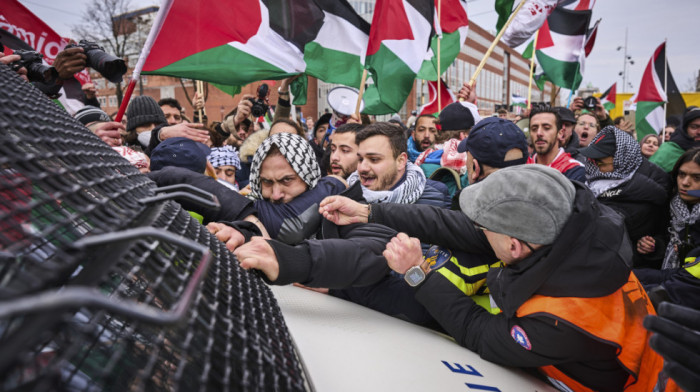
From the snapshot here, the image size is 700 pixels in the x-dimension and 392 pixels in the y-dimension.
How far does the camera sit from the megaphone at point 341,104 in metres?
7.51

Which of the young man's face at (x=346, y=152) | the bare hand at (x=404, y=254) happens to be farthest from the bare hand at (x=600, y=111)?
the bare hand at (x=404, y=254)

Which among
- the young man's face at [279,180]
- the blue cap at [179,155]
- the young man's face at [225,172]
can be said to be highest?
the blue cap at [179,155]

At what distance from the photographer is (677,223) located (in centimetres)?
351

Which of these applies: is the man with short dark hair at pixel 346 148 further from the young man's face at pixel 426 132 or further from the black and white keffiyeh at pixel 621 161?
the black and white keffiyeh at pixel 621 161

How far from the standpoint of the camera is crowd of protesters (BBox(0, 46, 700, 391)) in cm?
153

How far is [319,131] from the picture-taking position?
7.61 m

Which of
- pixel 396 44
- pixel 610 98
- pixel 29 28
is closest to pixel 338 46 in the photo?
pixel 396 44

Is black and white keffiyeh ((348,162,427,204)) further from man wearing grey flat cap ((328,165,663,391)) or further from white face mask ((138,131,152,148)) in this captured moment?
white face mask ((138,131,152,148))

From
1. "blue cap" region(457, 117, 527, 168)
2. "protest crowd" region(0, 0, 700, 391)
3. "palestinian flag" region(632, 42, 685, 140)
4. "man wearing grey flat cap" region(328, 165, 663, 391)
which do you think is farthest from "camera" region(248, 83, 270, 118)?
"palestinian flag" region(632, 42, 685, 140)

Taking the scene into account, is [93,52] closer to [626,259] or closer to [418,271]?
[418,271]

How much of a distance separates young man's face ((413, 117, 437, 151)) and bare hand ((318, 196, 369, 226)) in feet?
12.6

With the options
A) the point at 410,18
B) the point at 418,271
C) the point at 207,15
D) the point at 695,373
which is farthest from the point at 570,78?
the point at 695,373

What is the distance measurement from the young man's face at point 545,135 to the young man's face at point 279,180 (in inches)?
133

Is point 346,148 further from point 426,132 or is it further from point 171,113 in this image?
point 171,113
